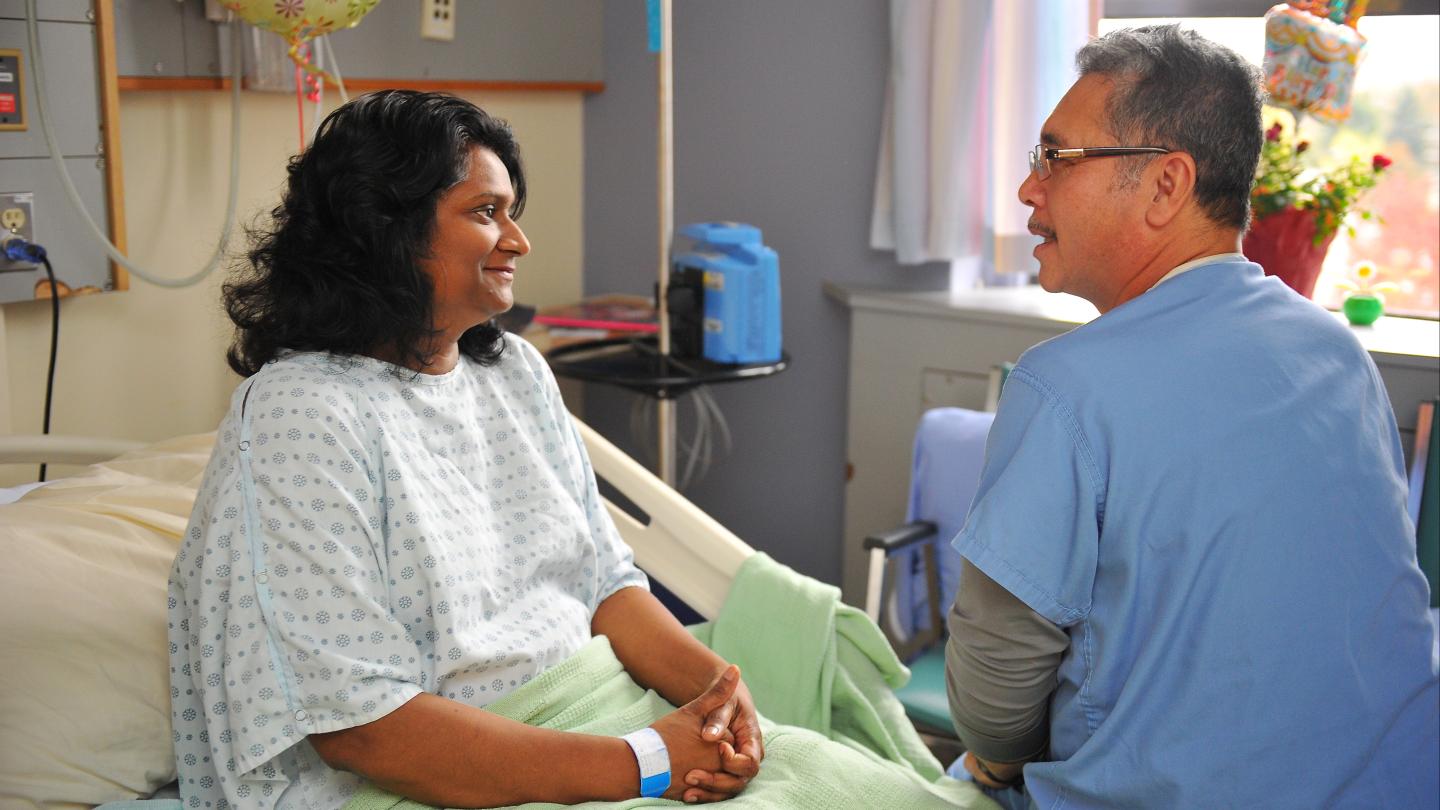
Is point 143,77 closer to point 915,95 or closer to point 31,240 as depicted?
point 31,240

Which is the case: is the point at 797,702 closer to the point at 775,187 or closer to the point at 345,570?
the point at 345,570

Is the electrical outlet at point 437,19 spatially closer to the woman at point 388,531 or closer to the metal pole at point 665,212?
the metal pole at point 665,212

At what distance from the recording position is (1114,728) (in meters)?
1.27

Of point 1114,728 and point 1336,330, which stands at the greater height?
point 1336,330

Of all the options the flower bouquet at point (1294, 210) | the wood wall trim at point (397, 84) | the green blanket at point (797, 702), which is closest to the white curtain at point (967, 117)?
the flower bouquet at point (1294, 210)

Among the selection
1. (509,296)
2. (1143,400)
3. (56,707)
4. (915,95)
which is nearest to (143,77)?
(509,296)

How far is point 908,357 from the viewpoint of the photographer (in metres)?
2.98

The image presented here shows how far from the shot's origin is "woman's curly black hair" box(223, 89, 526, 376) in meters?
1.43

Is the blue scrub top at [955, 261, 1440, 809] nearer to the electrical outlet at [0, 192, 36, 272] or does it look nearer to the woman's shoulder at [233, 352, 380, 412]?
the woman's shoulder at [233, 352, 380, 412]

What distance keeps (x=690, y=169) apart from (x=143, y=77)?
1.46 meters

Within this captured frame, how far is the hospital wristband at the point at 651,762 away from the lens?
1.45 meters

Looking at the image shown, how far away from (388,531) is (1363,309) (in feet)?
6.96

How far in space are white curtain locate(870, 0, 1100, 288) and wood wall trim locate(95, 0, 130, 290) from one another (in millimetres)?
1608

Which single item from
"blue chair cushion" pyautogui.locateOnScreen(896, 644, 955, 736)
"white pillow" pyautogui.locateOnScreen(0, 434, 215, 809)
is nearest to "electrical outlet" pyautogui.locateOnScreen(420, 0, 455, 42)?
"white pillow" pyautogui.locateOnScreen(0, 434, 215, 809)
